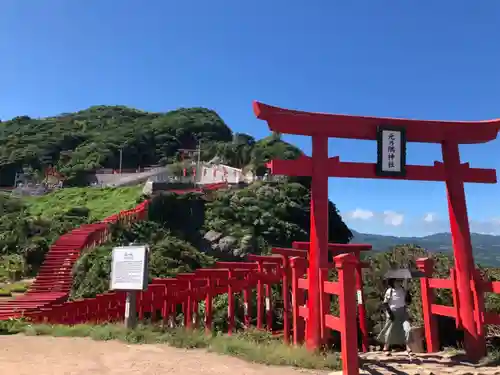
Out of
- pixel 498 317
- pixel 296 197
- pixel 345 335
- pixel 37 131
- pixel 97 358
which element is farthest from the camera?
pixel 37 131

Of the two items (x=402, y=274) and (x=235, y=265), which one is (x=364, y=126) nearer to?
(x=402, y=274)

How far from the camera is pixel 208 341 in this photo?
26.3ft

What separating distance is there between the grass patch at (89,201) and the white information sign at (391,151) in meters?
30.5

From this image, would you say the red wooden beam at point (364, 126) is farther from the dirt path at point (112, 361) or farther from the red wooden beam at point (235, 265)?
the red wooden beam at point (235, 265)

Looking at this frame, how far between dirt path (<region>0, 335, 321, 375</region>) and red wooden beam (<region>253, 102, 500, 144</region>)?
160 inches

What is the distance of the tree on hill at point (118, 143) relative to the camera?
59.6 metres

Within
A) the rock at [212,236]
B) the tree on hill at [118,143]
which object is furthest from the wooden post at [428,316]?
the tree on hill at [118,143]

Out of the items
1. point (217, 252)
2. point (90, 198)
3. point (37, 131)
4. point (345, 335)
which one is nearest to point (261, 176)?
point (217, 252)

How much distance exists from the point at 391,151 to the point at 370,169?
502 millimetres

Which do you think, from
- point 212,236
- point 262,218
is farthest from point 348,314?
point 262,218

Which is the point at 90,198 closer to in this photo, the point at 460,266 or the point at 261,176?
the point at 261,176

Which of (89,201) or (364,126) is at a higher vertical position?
(89,201)

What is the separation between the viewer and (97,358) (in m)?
6.77

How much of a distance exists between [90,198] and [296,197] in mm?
20752
